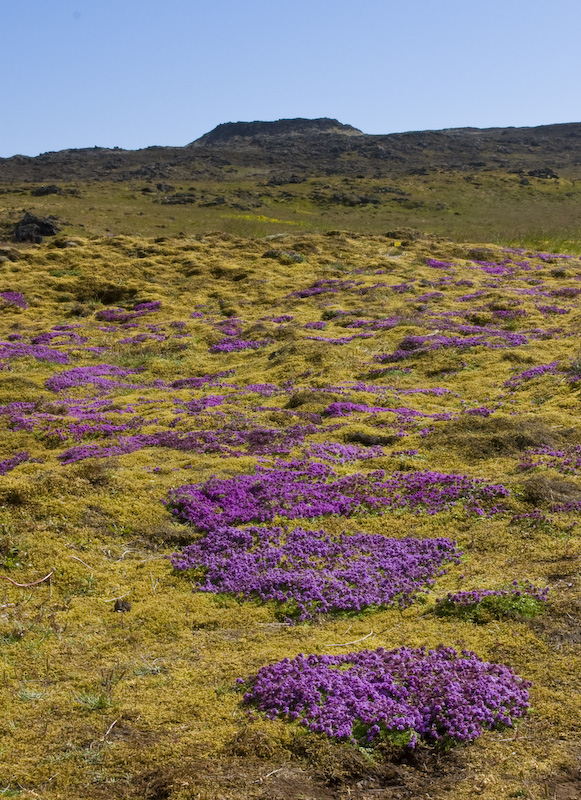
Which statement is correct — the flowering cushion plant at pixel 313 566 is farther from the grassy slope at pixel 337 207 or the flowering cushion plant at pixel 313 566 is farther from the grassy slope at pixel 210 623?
the grassy slope at pixel 337 207

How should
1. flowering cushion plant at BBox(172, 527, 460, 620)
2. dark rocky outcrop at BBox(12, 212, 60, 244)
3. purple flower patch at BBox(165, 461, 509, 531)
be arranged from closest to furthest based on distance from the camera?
flowering cushion plant at BBox(172, 527, 460, 620) < purple flower patch at BBox(165, 461, 509, 531) < dark rocky outcrop at BBox(12, 212, 60, 244)

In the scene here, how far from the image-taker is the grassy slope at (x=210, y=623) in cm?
529

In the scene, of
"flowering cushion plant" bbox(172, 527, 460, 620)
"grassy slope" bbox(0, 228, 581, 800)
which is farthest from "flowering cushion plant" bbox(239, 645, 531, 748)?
"flowering cushion plant" bbox(172, 527, 460, 620)

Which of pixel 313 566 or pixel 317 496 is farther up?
pixel 317 496

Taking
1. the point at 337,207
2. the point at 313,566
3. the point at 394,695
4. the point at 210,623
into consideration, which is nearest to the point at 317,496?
the point at 313,566

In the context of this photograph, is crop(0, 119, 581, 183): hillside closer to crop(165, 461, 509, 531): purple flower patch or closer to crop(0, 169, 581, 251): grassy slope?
crop(0, 169, 581, 251): grassy slope

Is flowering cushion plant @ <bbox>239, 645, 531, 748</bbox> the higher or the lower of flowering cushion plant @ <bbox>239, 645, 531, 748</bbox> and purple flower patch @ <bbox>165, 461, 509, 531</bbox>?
the lower

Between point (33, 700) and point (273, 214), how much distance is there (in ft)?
275

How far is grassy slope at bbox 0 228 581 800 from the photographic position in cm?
529

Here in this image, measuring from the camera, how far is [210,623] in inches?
309

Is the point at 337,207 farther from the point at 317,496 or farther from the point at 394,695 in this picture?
the point at 394,695

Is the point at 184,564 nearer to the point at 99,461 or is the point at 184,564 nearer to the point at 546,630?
the point at 99,461

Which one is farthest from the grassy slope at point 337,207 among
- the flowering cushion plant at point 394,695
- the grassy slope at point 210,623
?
the flowering cushion plant at point 394,695

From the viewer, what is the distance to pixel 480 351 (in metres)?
20.4
